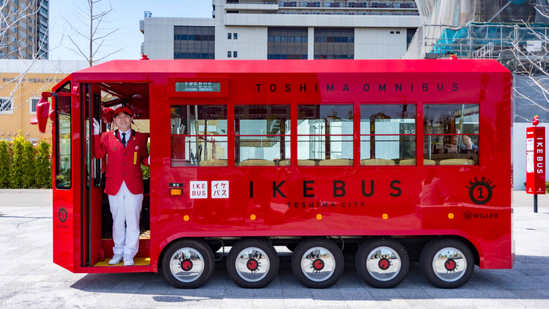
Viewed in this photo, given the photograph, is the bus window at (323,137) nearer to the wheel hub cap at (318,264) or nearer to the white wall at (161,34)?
the wheel hub cap at (318,264)

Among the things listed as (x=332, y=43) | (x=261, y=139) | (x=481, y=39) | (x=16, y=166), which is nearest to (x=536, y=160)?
(x=481, y=39)

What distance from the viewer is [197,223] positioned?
183 inches

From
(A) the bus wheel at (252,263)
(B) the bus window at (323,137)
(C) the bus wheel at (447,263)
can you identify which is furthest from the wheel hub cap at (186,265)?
(C) the bus wheel at (447,263)

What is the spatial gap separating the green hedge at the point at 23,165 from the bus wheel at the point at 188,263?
15087 mm

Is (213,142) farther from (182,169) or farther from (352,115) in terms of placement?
(352,115)

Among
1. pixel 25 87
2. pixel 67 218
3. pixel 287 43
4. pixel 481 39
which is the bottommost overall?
pixel 67 218

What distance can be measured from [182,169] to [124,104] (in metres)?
2.12

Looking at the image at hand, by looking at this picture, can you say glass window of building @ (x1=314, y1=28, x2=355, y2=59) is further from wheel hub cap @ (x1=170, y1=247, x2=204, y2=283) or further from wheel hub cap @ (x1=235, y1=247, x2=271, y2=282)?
wheel hub cap @ (x1=170, y1=247, x2=204, y2=283)

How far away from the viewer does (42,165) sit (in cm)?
1675

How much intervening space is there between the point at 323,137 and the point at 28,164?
1669 centimetres

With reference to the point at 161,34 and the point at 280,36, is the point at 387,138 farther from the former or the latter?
the point at 161,34

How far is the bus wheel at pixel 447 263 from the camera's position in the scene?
15.6ft

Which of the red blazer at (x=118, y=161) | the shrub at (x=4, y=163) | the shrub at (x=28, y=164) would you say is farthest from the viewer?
the shrub at (x=28, y=164)

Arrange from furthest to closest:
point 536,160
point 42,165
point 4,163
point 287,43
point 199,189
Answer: point 287,43 → point 42,165 → point 4,163 → point 536,160 → point 199,189
